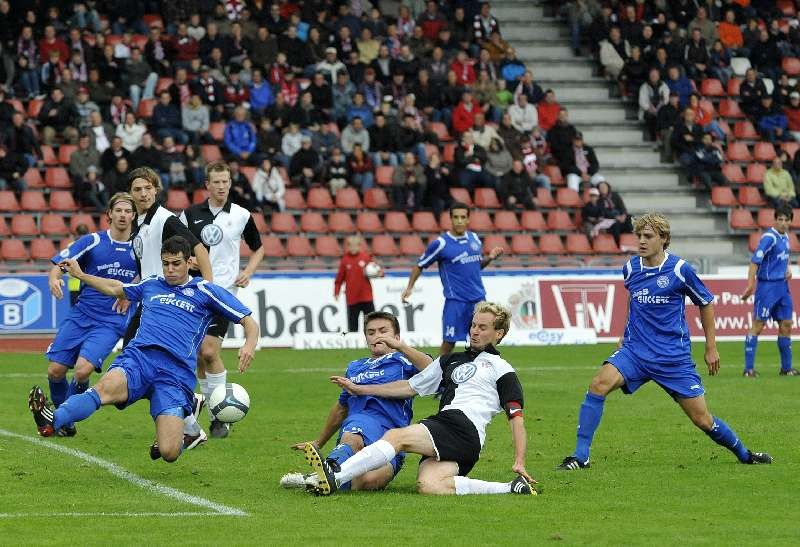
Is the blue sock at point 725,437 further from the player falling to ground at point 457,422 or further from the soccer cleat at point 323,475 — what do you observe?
the soccer cleat at point 323,475

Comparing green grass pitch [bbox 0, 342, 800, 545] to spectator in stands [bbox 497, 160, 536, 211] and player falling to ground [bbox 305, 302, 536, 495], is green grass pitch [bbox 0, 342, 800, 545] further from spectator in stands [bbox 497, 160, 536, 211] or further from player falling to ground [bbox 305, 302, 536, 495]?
spectator in stands [bbox 497, 160, 536, 211]

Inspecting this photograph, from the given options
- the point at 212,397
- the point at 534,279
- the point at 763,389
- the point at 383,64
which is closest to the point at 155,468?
the point at 212,397

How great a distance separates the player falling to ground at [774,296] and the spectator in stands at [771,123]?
1538cm

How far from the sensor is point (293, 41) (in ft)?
103

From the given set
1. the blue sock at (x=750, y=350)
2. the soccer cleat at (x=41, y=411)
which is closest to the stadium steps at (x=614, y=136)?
the blue sock at (x=750, y=350)

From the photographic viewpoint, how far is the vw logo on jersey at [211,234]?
44.2ft

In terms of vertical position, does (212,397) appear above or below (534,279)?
above

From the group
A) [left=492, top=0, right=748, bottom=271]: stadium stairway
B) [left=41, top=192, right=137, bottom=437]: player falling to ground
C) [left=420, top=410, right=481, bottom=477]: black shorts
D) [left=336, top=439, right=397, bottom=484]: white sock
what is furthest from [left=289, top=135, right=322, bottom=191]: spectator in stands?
[left=336, top=439, right=397, bottom=484]: white sock

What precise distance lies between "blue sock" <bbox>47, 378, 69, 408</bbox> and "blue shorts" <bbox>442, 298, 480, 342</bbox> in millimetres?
6201

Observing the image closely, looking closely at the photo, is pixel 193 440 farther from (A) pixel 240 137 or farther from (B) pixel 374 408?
(A) pixel 240 137

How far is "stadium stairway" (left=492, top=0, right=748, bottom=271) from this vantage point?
3253cm

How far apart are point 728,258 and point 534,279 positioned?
622 cm

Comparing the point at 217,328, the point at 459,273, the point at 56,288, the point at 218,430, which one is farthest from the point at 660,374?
the point at 459,273

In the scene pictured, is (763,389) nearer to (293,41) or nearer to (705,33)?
(293,41)
